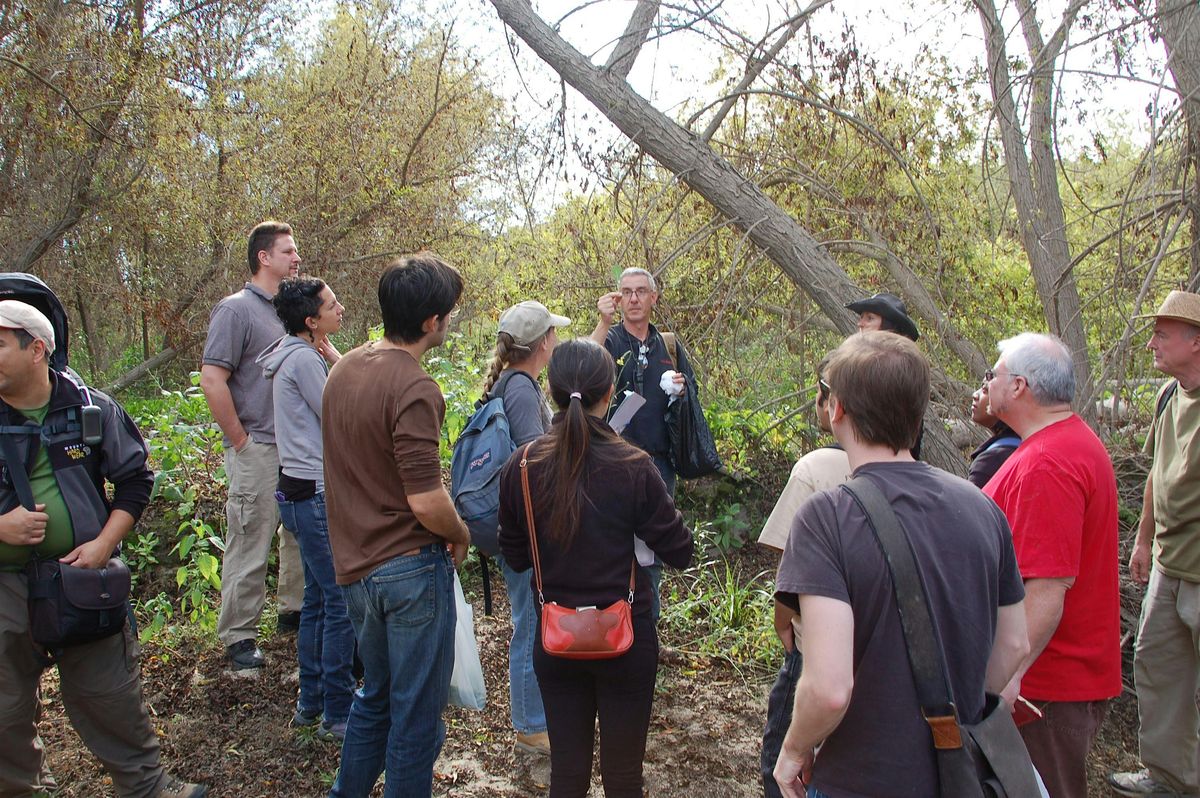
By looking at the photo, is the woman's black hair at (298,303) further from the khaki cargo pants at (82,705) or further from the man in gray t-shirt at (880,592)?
the man in gray t-shirt at (880,592)

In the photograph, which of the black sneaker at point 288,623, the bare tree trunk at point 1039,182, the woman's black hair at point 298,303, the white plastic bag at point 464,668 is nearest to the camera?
the white plastic bag at point 464,668

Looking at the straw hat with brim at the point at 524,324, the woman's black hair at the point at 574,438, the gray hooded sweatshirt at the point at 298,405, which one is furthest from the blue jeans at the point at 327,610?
the woman's black hair at the point at 574,438

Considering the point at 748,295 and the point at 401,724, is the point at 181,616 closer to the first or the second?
the point at 401,724

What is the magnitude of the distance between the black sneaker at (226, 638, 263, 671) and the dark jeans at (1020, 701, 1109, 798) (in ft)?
10.9

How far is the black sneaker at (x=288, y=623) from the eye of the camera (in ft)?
15.0

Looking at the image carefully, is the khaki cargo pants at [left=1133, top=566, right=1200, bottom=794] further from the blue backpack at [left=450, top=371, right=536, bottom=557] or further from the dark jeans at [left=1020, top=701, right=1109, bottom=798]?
the blue backpack at [left=450, top=371, right=536, bottom=557]

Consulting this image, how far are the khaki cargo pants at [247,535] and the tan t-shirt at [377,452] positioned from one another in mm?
1476

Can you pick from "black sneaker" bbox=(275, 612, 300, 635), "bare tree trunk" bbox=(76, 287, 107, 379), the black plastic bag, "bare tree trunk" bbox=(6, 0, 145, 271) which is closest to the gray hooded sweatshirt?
"black sneaker" bbox=(275, 612, 300, 635)

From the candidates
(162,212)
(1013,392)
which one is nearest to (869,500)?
(1013,392)

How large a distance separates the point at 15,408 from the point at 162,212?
31.6ft

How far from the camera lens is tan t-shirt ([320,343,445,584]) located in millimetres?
2561

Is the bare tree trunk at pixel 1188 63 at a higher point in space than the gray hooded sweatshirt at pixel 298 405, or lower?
higher

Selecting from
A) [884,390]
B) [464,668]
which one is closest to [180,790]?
[464,668]

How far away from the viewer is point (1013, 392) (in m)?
2.57
